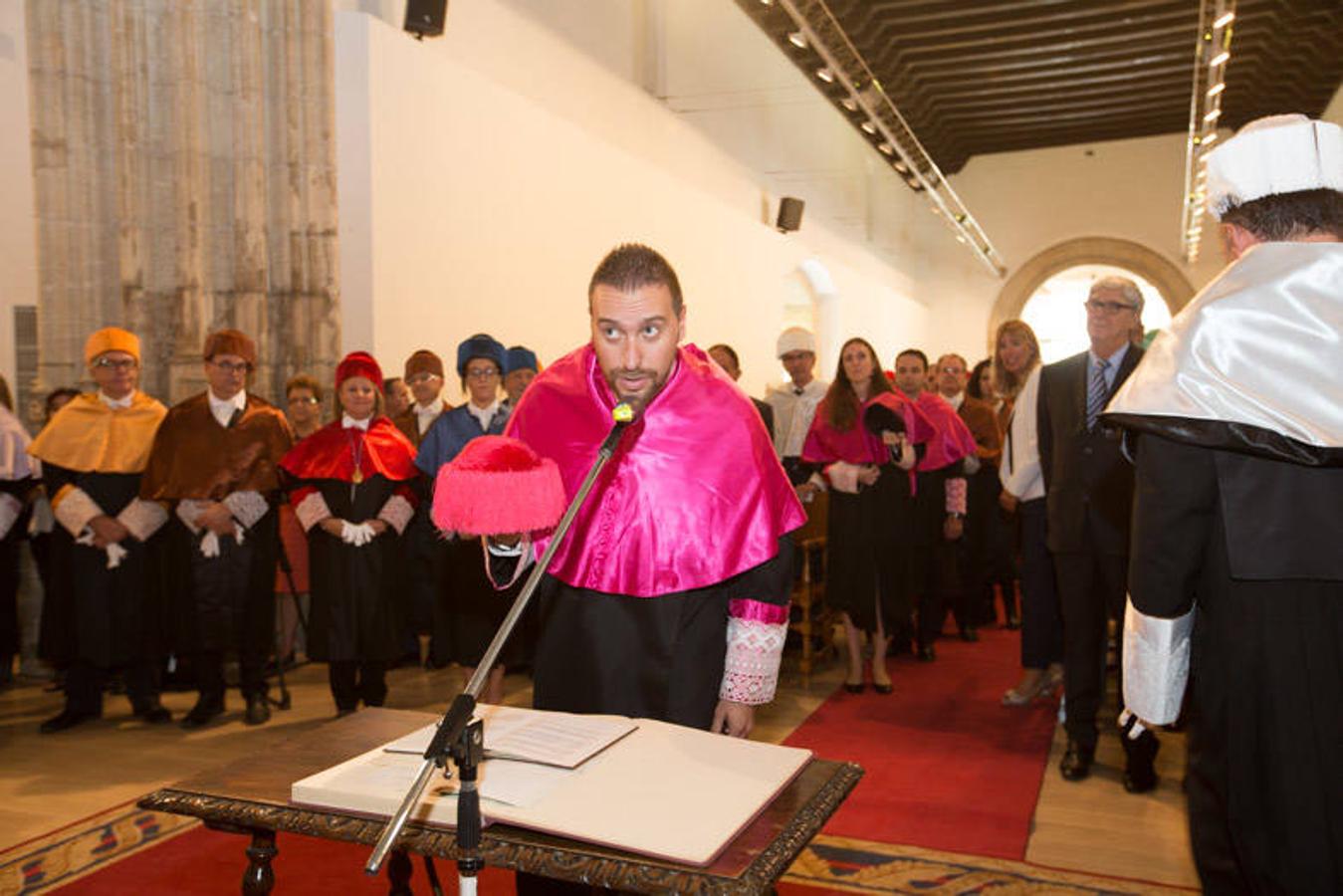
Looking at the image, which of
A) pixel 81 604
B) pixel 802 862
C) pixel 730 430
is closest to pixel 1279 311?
pixel 730 430

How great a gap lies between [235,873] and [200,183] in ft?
14.2

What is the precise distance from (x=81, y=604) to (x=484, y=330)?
3033 mm

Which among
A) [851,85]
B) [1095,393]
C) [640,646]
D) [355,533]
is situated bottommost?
[355,533]

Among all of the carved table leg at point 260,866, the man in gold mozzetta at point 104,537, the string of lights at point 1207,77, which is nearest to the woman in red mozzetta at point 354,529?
the man in gold mozzetta at point 104,537

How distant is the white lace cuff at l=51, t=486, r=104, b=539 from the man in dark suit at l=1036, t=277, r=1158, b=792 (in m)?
4.17

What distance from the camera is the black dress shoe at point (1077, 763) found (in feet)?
14.1

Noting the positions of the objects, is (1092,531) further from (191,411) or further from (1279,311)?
(191,411)

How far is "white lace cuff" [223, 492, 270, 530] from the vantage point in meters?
5.15

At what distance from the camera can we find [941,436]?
20.5ft

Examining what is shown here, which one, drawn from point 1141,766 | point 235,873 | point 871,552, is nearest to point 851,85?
point 871,552

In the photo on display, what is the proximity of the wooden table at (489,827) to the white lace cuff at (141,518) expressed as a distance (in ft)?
11.9

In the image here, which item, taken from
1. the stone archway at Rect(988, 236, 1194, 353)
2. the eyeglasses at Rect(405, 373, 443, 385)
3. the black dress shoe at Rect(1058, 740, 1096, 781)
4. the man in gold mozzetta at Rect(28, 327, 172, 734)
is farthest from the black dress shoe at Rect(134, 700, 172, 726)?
the stone archway at Rect(988, 236, 1194, 353)

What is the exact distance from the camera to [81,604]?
17.0 ft

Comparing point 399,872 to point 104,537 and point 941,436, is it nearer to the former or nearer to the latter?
point 104,537
